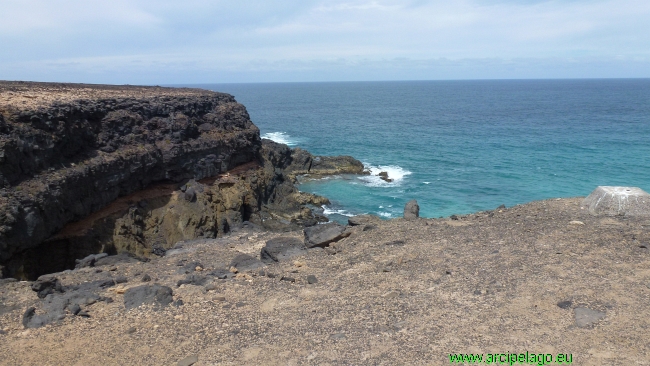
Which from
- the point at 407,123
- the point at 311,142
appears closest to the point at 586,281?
the point at 311,142

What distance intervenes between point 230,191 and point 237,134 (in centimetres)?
415

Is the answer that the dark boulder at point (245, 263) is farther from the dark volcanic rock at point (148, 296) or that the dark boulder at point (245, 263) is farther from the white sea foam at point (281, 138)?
the white sea foam at point (281, 138)

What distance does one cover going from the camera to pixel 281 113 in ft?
365

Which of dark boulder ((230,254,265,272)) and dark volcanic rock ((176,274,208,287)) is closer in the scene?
dark volcanic rock ((176,274,208,287))

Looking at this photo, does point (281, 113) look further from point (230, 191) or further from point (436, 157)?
point (230, 191)

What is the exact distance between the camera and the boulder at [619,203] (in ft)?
62.1

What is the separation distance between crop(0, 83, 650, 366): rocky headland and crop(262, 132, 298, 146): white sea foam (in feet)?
139

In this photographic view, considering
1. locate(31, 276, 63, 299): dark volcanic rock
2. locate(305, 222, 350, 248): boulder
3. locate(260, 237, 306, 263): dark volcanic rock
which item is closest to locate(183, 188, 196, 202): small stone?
locate(305, 222, 350, 248): boulder

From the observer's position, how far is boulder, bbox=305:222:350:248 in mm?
18469

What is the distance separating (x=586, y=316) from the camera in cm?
1162

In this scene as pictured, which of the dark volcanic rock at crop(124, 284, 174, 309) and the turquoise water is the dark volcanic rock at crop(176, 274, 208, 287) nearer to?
the dark volcanic rock at crop(124, 284, 174, 309)

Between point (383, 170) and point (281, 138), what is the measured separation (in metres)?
25.6

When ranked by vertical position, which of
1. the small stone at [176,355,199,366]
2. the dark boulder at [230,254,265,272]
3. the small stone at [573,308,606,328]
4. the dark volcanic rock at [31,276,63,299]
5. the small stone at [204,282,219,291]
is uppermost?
the small stone at [573,308,606,328]

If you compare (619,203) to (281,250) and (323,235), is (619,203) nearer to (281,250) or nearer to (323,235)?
(323,235)
